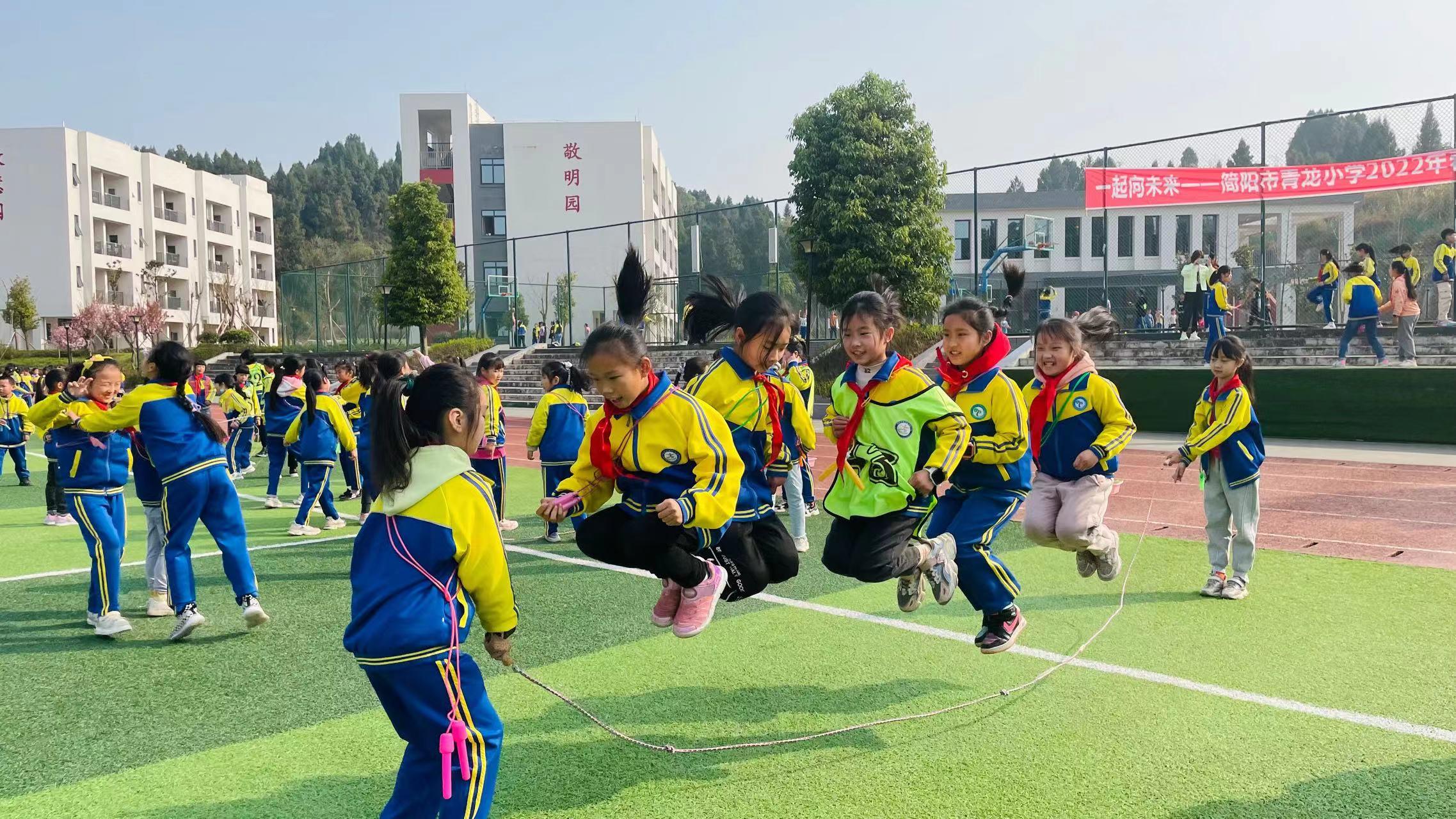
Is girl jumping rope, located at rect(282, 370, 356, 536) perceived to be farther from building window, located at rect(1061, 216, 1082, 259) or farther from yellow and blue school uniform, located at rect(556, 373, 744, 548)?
building window, located at rect(1061, 216, 1082, 259)

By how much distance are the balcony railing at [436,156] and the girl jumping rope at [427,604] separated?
54552mm

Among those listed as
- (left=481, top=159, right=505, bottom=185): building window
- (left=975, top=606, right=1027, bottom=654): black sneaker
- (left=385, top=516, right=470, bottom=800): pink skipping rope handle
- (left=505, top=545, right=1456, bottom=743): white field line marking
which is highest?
(left=481, top=159, right=505, bottom=185): building window

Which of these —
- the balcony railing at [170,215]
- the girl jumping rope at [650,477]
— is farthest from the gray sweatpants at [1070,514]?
the balcony railing at [170,215]

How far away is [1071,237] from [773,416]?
25528 millimetres

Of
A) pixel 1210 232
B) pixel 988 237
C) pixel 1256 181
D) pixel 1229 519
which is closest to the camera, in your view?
pixel 1229 519

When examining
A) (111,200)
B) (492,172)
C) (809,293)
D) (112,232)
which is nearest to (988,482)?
(809,293)

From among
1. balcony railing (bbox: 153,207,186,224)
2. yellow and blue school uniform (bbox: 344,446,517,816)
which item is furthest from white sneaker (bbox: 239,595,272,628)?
balcony railing (bbox: 153,207,186,224)

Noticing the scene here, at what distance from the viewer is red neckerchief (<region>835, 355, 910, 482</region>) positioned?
4652 mm

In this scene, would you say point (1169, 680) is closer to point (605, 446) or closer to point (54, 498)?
point (605, 446)

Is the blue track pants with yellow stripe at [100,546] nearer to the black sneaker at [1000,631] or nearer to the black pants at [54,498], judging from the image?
the black sneaker at [1000,631]

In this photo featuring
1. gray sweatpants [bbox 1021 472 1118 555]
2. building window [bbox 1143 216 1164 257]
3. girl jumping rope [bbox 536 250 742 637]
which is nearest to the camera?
girl jumping rope [bbox 536 250 742 637]

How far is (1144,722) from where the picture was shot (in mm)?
4484

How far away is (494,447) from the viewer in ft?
32.1

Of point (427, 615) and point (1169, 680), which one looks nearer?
point (427, 615)
